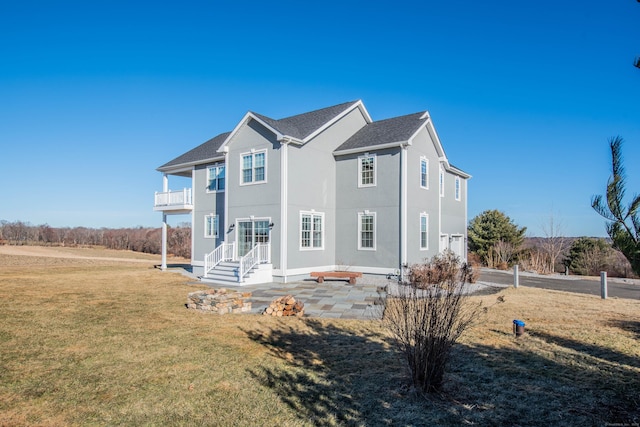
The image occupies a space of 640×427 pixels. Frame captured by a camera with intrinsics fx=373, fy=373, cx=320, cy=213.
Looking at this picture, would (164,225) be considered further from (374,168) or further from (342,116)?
(374,168)

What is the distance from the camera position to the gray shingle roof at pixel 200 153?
20.9 m

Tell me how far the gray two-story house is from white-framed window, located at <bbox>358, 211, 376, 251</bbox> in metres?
0.05

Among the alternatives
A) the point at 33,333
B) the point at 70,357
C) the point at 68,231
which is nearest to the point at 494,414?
the point at 70,357

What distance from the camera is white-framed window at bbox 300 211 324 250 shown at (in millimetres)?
17000

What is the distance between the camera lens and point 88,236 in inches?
2138

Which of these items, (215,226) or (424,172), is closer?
(424,172)

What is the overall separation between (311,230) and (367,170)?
3867 millimetres

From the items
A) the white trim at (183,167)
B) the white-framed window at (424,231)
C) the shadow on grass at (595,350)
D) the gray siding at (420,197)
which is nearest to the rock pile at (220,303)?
the shadow on grass at (595,350)

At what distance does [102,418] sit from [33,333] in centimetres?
500

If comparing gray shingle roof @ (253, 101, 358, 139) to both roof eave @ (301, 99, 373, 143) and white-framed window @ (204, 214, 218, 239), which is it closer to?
roof eave @ (301, 99, 373, 143)

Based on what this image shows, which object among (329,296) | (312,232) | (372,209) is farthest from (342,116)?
(329,296)

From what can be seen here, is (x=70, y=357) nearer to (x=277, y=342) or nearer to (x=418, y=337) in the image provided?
(x=277, y=342)

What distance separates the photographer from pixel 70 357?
6.30 metres

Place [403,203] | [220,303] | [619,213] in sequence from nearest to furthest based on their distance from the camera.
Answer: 1. [619,213]
2. [220,303]
3. [403,203]
